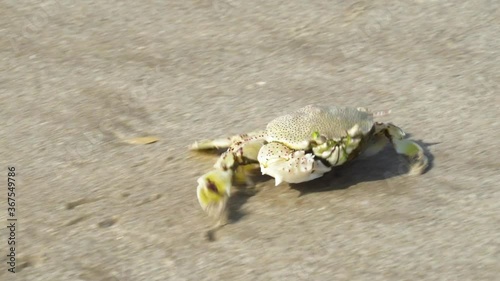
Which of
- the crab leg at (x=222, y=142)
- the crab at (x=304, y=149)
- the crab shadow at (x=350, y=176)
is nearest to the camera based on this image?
the crab at (x=304, y=149)

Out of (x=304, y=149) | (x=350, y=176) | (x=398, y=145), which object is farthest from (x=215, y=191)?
(x=398, y=145)

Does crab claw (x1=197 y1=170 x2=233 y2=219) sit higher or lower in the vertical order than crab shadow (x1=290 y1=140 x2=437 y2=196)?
higher

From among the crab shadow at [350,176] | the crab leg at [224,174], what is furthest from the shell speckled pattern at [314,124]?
the crab shadow at [350,176]

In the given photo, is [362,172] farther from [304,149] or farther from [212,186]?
[212,186]

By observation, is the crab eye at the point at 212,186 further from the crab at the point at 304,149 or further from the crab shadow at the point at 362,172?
the crab shadow at the point at 362,172

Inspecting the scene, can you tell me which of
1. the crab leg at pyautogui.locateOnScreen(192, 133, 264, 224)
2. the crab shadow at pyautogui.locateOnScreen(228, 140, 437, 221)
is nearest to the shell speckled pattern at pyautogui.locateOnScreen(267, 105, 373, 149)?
the crab leg at pyautogui.locateOnScreen(192, 133, 264, 224)

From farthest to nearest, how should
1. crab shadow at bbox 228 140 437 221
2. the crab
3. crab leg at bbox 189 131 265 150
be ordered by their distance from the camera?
crab leg at bbox 189 131 265 150 < crab shadow at bbox 228 140 437 221 < the crab

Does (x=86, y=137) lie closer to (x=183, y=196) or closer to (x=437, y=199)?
(x=183, y=196)

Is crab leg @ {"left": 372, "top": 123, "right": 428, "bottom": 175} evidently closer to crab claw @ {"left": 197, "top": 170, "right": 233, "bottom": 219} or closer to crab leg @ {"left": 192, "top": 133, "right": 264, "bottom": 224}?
crab leg @ {"left": 192, "top": 133, "right": 264, "bottom": 224}
